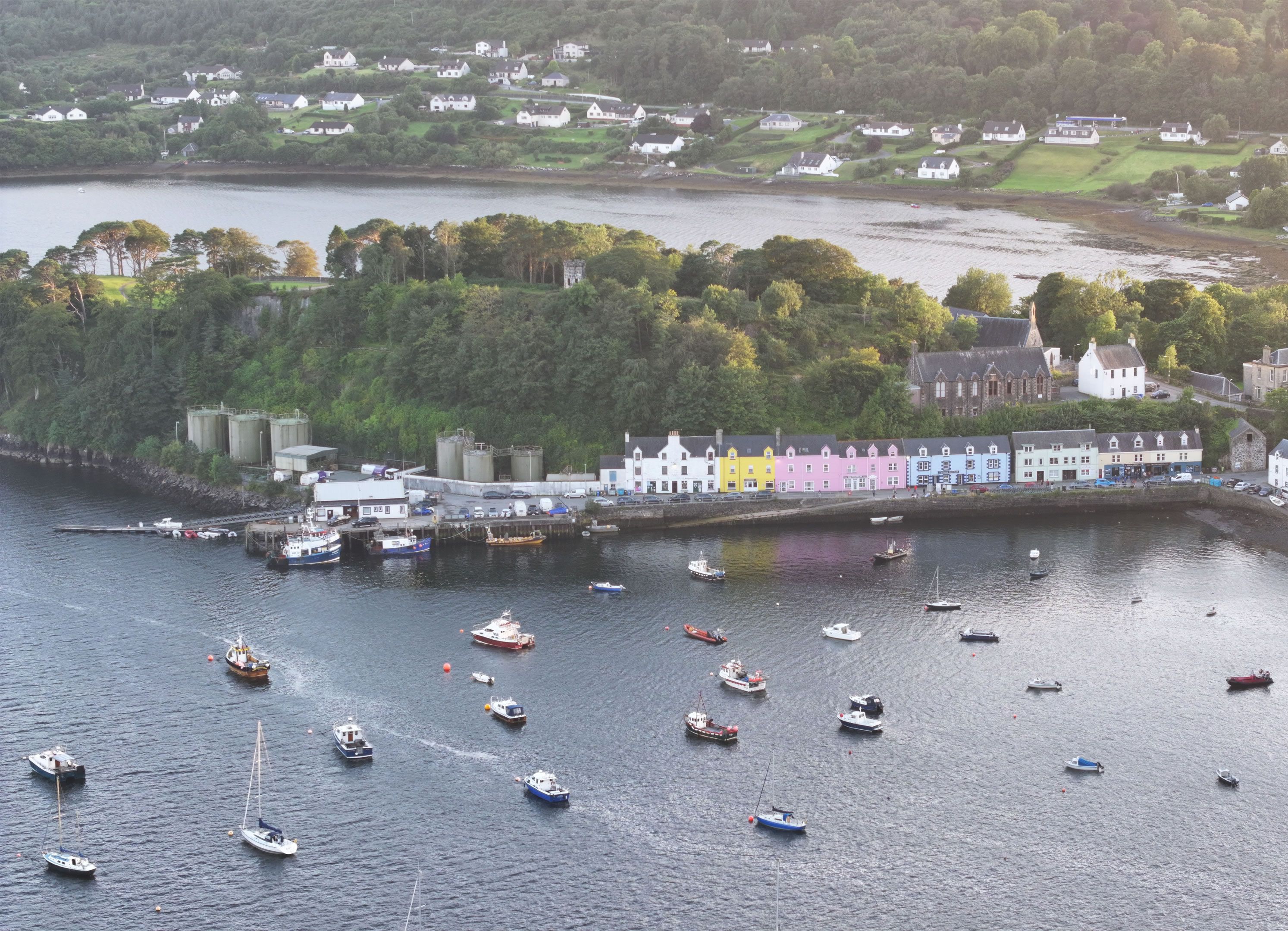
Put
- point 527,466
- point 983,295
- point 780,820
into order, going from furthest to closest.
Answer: point 983,295 < point 527,466 < point 780,820

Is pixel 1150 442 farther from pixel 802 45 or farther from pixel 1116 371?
pixel 802 45

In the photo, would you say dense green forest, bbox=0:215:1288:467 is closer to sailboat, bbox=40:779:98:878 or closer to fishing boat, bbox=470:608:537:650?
fishing boat, bbox=470:608:537:650

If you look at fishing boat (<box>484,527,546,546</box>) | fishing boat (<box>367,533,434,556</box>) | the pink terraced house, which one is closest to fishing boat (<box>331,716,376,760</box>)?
fishing boat (<box>367,533,434,556</box>)

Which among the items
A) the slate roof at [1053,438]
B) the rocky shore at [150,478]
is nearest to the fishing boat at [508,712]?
the rocky shore at [150,478]

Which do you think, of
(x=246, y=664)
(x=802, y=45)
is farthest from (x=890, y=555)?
(x=802, y=45)

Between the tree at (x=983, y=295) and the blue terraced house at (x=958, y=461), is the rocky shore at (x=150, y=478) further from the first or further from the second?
the tree at (x=983, y=295)
